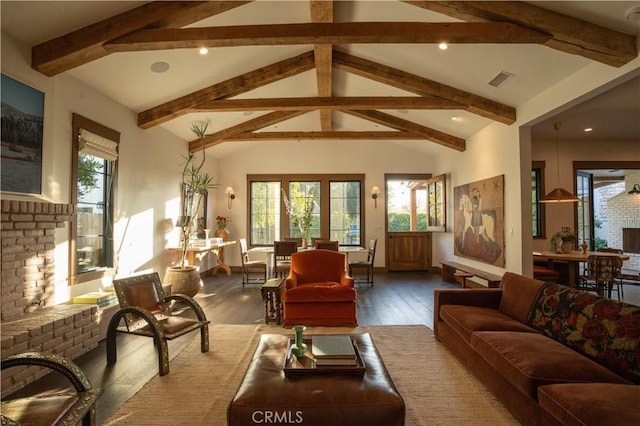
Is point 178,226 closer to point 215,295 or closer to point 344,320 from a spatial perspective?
point 215,295

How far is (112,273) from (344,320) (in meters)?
3.03

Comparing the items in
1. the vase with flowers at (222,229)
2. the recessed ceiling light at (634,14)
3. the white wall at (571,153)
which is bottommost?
the vase with flowers at (222,229)

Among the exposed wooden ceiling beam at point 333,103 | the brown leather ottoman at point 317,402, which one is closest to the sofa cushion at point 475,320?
the brown leather ottoman at point 317,402

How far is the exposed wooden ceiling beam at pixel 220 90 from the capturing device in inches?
191

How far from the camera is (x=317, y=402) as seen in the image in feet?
5.51

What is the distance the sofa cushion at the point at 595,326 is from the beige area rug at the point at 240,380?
27.5 inches

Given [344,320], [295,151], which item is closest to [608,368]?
[344,320]

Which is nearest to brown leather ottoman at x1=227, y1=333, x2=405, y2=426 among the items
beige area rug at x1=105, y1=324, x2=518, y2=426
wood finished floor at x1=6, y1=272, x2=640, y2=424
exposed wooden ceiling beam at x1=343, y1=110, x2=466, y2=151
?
beige area rug at x1=105, y1=324, x2=518, y2=426

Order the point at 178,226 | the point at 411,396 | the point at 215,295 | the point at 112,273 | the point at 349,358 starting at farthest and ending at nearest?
the point at 178,226 < the point at 215,295 < the point at 112,273 < the point at 411,396 < the point at 349,358

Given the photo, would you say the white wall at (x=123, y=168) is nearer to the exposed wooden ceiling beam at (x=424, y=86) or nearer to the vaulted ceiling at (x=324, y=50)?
the vaulted ceiling at (x=324, y=50)

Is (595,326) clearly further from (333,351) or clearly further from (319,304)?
(319,304)

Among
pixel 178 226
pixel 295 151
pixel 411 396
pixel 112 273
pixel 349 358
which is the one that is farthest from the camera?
pixel 295 151

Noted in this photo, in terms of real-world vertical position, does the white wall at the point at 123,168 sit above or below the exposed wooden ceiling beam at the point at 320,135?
below

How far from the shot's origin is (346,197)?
27.1 ft
